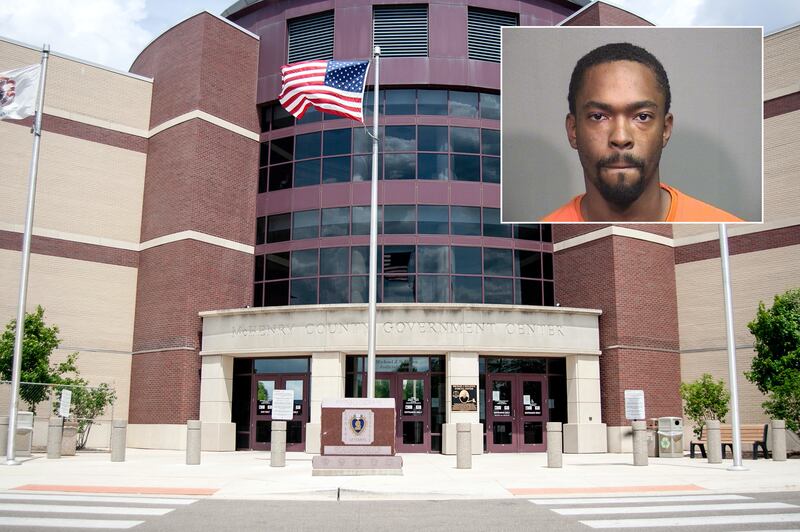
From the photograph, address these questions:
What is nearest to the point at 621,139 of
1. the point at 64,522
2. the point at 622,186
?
the point at 622,186

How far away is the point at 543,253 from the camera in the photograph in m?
33.5

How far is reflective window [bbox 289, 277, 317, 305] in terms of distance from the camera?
32.7m

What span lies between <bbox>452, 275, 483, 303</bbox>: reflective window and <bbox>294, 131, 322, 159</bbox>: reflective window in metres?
8.48

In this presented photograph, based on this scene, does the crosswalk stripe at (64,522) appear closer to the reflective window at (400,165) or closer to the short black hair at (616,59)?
the reflective window at (400,165)

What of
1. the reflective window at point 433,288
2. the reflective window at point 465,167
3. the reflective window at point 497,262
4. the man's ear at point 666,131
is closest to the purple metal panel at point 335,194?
the reflective window at point 465,167

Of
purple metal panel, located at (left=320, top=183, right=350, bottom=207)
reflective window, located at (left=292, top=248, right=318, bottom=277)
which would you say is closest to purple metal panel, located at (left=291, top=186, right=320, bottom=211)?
purple metal panel, located at (left=320, top=183, right=350, bottom=207)

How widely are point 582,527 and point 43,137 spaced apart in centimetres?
2993

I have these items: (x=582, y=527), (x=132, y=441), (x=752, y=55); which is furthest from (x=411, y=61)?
(x=582, y=527)

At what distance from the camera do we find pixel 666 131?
28922mm

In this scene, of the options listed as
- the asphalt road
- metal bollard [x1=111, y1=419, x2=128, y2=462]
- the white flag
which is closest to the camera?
the asphalt road

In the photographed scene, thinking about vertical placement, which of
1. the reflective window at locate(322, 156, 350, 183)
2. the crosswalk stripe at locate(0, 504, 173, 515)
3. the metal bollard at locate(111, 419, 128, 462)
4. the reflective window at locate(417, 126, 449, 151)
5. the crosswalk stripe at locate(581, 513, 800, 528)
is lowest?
the crosswalk stripe at locate(0, 504, 173, 515)

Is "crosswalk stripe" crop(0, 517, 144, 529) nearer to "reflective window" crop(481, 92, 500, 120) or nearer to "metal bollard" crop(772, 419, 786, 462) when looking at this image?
"metal bollard" crop(772, 419, 786, 462)

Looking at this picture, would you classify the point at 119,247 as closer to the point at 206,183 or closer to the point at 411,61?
the point at 206,183

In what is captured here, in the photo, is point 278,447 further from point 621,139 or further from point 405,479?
point 621,139
